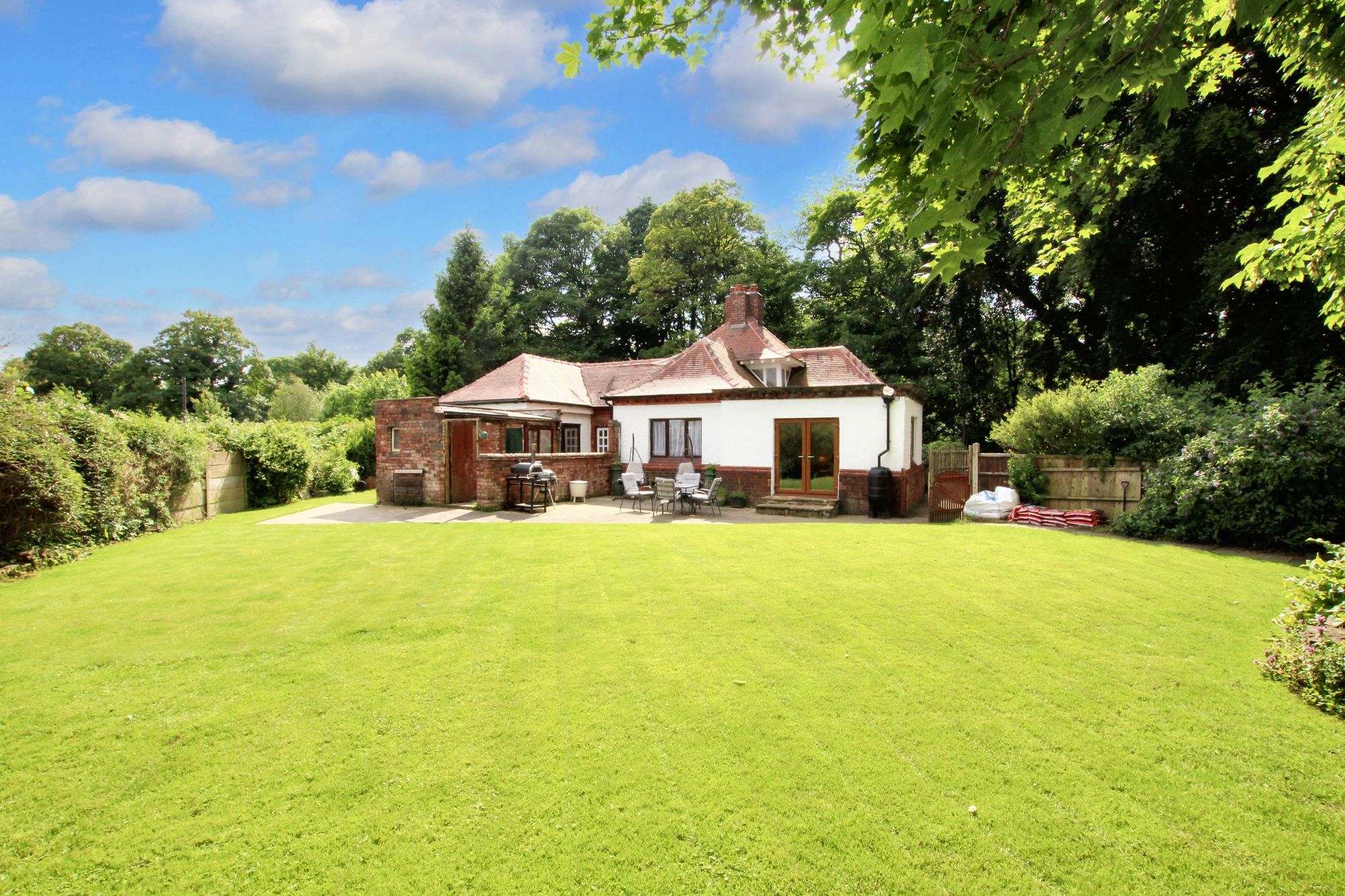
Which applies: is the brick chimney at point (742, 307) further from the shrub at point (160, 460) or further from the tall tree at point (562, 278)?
the shrub at point (160, 460)

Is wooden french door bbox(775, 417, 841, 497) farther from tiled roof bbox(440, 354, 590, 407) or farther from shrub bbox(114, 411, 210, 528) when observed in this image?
shrub bbox(114, 411, 210, 528)

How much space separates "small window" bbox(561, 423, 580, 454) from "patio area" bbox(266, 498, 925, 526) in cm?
451

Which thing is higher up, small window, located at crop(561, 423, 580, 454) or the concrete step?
small window, located at crop(561, 423, 580, 454)

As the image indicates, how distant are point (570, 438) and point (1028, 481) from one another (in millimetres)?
13833

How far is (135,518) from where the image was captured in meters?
11.7

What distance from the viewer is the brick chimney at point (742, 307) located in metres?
22.8

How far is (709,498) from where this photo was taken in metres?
15.0

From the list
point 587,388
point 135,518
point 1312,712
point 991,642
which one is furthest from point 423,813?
point 587,388

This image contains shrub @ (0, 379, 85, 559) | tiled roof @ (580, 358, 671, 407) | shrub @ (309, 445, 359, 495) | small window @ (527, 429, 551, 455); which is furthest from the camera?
tiled roof @ (580, 358, 671, 407)

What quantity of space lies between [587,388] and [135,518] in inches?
537

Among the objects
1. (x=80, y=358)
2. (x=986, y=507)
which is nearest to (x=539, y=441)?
(x=986, y=507)

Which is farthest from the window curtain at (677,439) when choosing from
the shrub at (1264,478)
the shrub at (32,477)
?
the shrub at (32,477)

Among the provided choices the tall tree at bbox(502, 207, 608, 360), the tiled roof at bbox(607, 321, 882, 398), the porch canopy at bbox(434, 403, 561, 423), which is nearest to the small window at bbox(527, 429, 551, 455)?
the porch canopy at bbox(434, 403, 561, 423)

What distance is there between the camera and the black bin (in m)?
14.7
